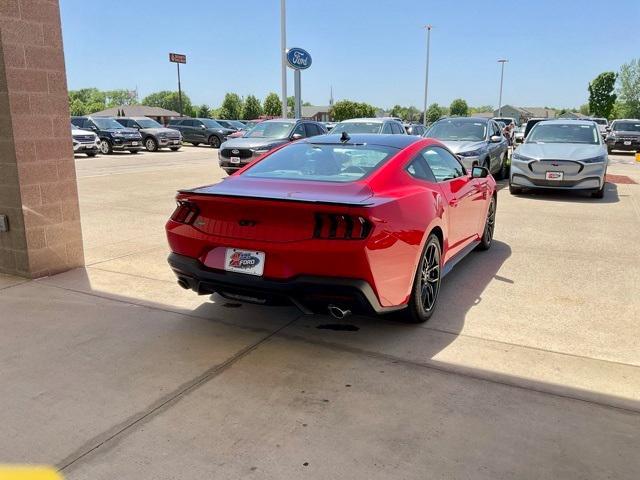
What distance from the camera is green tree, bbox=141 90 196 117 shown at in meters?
144

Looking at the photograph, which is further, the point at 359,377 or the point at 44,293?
the point at 44,293

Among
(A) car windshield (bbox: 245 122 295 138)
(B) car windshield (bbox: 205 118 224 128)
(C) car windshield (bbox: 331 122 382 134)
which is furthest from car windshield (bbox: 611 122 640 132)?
(B) car windshield (bbox: 205 118 224 128)

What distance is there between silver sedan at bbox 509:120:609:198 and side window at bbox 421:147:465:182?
5933mm

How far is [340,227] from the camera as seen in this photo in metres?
3.40

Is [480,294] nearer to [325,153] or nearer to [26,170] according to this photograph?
[325,153]

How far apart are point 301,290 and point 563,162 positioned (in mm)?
8750

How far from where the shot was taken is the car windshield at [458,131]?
497 inches

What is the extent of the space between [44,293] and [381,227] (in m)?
3.27

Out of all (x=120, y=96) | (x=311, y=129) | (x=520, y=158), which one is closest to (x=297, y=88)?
(x=311, y=129)

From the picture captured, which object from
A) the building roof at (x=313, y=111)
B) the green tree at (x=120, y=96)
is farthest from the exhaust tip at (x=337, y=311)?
the green tree at (x=120, y=96)

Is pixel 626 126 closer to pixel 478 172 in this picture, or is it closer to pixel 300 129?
pixel 300 129

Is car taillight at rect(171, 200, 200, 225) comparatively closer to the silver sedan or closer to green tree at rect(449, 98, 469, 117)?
the silver sedan

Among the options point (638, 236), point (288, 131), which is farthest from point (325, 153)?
point (288, 131)

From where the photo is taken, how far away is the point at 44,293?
4.86m
